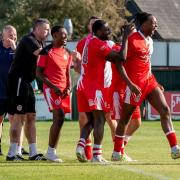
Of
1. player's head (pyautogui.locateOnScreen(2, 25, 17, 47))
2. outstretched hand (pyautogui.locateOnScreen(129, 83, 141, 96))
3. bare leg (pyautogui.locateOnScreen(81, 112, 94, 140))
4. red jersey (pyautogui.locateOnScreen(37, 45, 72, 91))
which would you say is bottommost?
bare leg (pyautogui.locateOnScreen(81, 112, 94, 140))

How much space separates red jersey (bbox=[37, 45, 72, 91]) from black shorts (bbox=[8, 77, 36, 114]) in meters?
0.52

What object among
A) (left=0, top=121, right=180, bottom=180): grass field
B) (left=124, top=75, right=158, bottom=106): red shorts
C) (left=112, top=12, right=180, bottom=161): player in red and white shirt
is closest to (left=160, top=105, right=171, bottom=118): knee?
(left=112, top=12, right=180, bottom=161): player in red and white shirt

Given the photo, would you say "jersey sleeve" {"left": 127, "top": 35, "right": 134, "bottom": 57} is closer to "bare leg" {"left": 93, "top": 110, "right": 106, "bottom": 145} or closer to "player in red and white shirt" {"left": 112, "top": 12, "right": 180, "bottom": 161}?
"player in red and white shirt" {"left": 112, "top": 12, "right": 180, "bottom": 161}

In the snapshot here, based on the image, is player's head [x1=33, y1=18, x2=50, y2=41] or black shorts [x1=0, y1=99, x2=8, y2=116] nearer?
player's head [x1=33, y1=18, x2=50, y2=41]

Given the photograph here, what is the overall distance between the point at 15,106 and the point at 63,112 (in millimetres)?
784

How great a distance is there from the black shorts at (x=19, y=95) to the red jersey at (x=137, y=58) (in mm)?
1717

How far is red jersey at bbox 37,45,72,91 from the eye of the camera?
45.7 ft

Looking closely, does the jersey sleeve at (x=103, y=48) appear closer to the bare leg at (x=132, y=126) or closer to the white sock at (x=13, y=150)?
the bare leg at (x=132, y=126)

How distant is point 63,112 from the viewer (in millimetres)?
13977

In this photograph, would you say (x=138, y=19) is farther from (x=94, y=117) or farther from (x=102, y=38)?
(x=94, y=117)

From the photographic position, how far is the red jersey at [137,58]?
529 inches

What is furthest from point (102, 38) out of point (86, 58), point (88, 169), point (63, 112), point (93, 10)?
point (93, 10)

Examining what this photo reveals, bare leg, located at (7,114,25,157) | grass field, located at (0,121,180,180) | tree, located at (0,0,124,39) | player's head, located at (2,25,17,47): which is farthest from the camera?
tree, located at (0,0,124,39)

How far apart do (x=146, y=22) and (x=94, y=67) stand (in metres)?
0.98
